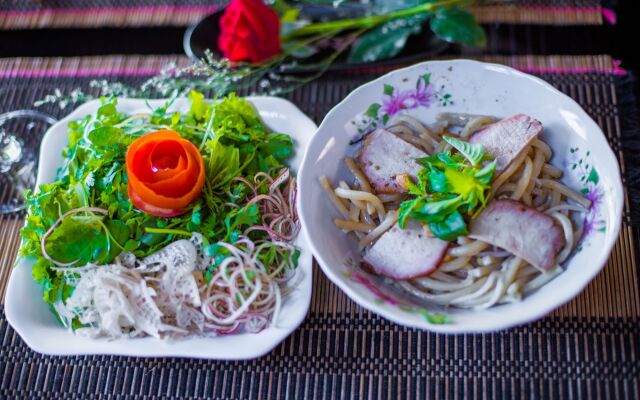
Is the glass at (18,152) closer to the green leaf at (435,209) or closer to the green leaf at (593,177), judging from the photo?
the green leaf at (435,209)

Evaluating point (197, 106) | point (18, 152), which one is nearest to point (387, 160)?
point (197, 106)

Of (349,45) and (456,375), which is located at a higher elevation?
(349,45)

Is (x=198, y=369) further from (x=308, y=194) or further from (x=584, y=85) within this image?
(x=584, y=85)

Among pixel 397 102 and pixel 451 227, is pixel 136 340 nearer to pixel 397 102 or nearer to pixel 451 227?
pixel 451 227

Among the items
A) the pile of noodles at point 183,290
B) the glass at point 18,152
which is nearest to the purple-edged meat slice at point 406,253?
the pile of noodles at point 183,290

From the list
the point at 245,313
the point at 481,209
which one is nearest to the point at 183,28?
the point at 245,313

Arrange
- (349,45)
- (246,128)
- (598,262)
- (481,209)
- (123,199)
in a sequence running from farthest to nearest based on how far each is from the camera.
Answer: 1. (349,45)
2. (246,128)
3. (123,199)
4. (481,209)
5. (598,262)

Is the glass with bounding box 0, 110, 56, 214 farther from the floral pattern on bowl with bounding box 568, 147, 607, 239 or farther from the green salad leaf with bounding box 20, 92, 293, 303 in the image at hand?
the floral pattern on bowl with bounding box 568, 147, 607, 239
